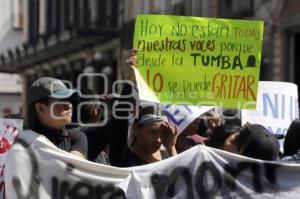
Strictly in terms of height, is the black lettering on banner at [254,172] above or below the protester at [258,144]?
below

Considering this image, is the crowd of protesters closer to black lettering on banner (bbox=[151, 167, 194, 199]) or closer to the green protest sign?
the green protest sign

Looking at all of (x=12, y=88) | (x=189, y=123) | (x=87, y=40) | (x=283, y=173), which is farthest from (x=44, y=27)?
(x=283, y=173)

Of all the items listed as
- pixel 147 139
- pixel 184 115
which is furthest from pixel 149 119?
pixel 184 115

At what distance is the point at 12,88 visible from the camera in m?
43.3

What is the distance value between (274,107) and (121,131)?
6.16 ft

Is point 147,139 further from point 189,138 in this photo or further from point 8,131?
point 8,131

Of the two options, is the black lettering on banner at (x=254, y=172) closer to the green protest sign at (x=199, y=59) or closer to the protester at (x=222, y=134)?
the protester at (x=222, y=134)

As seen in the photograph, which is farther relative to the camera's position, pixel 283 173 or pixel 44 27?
pixel 44 27

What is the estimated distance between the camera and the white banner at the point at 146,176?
4.28m

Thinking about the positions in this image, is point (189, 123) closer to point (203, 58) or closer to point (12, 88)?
point (203, 58)

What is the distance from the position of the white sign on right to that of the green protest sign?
30.3 inches

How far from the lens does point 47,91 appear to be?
4.41 metres

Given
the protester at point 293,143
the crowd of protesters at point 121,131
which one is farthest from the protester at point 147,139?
the protester at point 293,143

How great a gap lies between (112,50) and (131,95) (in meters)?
20.0
